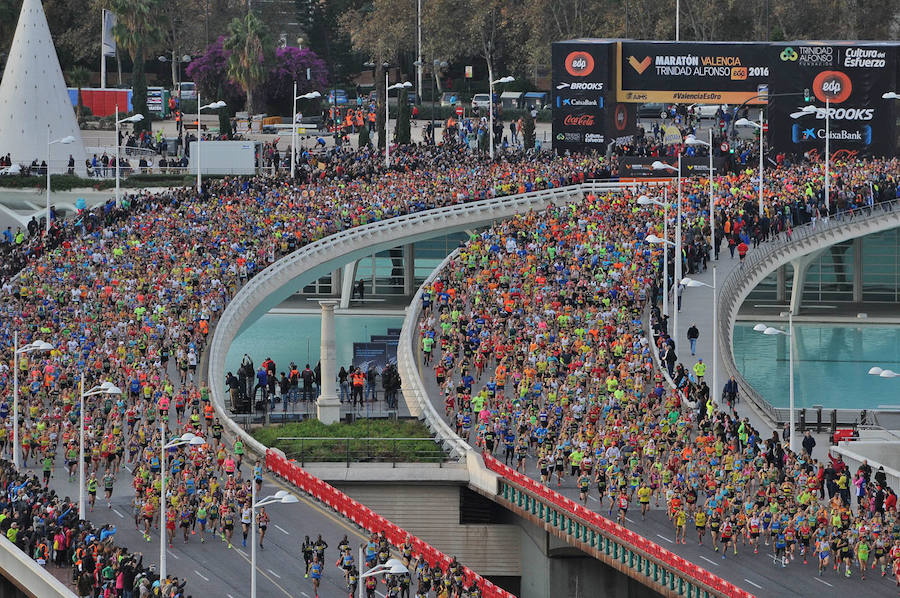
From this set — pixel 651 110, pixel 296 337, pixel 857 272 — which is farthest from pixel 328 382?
pixel 651 110

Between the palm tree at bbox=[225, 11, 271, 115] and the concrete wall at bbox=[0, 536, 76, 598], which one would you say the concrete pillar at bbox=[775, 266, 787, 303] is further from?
the concrete wall at bbox=[0, 536, 76, 598]

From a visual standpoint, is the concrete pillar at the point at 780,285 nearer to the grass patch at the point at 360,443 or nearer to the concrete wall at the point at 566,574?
the grass patch at the point at 360,443

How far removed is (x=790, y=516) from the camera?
157 ft

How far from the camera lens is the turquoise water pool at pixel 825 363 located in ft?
255

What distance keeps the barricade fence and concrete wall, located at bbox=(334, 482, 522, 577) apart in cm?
347

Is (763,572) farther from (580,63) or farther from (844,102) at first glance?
(580,63)

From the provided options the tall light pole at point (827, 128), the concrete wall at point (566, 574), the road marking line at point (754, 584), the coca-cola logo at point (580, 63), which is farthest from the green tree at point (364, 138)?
the road marking line at point (754, 584)

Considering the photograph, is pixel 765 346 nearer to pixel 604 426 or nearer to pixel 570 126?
pixel 570 126

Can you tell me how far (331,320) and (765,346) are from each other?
26374 mm

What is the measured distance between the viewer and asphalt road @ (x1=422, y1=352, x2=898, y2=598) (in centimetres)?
4625

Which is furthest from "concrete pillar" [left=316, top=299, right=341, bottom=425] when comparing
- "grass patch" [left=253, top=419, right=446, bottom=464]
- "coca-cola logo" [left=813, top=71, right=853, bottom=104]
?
"coca-cola logo" [left=813, top=71, right=853, bottom=104]

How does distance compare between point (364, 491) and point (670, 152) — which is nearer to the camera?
Result: point (364, 491)

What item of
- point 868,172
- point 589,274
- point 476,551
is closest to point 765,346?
point 868,172

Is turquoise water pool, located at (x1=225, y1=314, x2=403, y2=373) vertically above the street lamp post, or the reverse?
turquoise water pool, located at (x1=225, y1=314, x2=403, y2=373)
